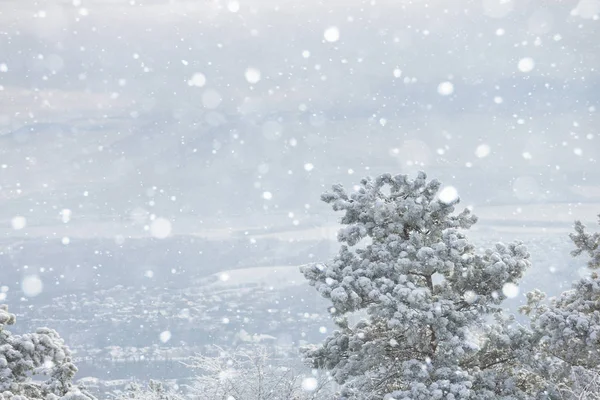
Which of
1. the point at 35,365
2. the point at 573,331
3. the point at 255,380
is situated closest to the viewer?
the point at 35,365

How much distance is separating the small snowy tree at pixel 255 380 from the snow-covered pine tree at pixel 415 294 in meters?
0.90

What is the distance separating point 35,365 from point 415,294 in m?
8.92

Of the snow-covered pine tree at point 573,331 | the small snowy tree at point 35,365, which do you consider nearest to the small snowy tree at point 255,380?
the small snowy tree at point 35,365

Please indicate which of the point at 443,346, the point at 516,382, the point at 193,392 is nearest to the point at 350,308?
the point at 443,346

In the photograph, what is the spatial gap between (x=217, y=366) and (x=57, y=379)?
4241 millimetres

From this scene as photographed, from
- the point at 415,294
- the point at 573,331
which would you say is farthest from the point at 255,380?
the point at 573,331

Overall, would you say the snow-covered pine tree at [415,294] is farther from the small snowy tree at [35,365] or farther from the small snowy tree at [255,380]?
the small snowy tree at [35,365]

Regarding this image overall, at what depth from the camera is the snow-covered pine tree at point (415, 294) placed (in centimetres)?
1533

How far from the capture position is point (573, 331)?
14836mm

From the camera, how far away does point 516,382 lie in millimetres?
16891

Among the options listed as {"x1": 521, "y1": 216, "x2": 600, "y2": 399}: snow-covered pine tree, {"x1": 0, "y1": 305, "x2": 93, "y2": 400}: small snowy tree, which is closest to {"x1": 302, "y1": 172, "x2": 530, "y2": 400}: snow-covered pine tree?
{"x1": 521, "y1": 216, "x2": 600, "y2": 399}: snow-covered pine tree

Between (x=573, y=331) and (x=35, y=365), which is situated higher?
(x=35, y=365)

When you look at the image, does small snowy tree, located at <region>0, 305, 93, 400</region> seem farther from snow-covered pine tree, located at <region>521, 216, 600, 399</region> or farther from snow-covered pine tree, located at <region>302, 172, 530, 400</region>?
snow-covered pine tree, located at <region>521, 216, 600, 399</region>

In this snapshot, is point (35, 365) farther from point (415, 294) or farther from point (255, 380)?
point (415, 294)
